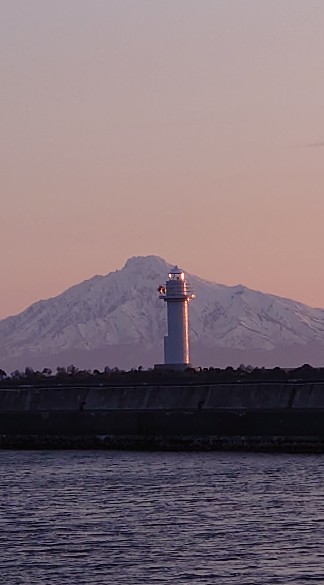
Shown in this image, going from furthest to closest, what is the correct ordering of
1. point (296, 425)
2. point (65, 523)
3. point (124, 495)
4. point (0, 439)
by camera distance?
1. point (0, 439)
2. point (296, 425)
3. point (124, 495)
4. point (65, 523)

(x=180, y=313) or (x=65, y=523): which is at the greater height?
(x=180, y=313)

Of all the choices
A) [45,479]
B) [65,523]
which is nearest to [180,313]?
[45,479]

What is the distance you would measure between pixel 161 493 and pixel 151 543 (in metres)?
10.6

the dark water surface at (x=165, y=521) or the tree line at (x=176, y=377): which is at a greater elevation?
the tree line at (x=176, y=377)

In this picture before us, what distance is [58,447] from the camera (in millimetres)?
70188

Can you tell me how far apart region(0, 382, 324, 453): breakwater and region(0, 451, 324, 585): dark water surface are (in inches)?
157

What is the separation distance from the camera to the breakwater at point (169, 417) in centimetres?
6456

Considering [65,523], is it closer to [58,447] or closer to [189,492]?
[189,492]

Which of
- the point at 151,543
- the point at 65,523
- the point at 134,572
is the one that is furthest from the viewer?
the point at 65,523

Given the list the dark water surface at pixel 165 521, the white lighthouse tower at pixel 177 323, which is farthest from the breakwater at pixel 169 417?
the white lighthouse tower at pixel 177 323

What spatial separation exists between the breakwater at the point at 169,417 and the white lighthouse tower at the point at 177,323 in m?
19.0

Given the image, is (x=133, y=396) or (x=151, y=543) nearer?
(x=151, y=543)

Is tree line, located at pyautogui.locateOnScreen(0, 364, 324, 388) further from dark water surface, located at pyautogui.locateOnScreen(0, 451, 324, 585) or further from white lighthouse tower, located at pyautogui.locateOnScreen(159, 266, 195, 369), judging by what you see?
dark water surface, located at pyautogui.locateOnScreen(0, 451, 324, 585)

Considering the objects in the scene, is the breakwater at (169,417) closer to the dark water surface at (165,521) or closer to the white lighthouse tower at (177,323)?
the dark water surface at (165,521)
